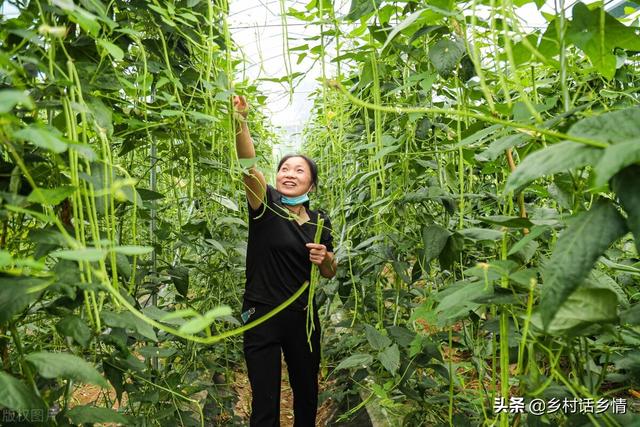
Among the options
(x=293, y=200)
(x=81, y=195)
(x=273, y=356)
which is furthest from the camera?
(x=293, y=200)

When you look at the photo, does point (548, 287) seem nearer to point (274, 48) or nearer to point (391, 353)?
point (391, 353)

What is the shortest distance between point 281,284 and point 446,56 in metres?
1.06

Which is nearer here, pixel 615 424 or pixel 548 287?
pixel 548 287

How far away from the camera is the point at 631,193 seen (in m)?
0.53

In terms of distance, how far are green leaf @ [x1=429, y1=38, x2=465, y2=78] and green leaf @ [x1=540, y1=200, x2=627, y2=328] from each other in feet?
1.74

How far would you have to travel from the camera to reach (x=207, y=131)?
1609mm

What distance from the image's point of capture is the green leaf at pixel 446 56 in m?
1.02

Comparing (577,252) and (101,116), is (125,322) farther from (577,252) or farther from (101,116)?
(577,252)

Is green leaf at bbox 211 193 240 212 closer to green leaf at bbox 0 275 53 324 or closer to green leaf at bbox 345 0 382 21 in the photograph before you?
green leaf at bbox 345 0 382 21

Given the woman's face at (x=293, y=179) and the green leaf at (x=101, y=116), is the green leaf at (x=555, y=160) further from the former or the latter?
the woman's face at (x=293, y=179)

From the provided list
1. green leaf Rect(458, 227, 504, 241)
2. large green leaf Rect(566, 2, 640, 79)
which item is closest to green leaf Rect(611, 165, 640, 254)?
large green leaf Rect(566, 2, 640, 79)

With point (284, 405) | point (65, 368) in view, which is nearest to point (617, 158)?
point (65, 368)

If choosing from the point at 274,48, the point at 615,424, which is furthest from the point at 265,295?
the point at 615,424

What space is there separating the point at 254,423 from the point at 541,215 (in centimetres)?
122
